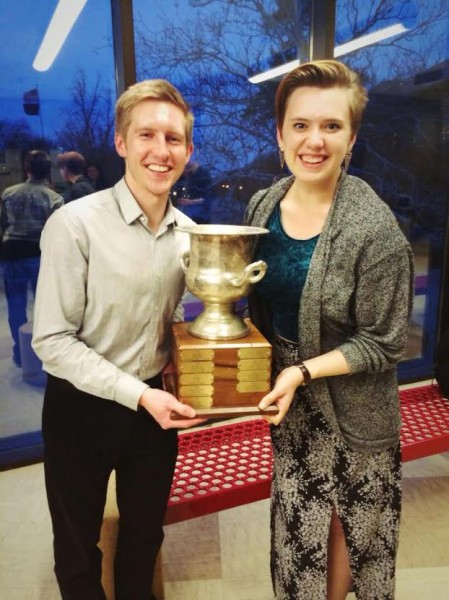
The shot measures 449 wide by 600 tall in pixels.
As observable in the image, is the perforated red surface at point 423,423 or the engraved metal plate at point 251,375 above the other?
the engraved metal plate at point 251,375

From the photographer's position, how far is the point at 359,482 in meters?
1.37

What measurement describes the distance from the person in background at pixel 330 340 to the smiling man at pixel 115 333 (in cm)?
25

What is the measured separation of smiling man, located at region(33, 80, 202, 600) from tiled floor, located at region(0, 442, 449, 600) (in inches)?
9.7

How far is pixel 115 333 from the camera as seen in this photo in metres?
1.29

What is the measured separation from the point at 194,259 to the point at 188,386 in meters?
0.28

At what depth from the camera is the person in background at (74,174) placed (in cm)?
263

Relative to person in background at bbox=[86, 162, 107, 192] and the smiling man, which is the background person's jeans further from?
the smiling man

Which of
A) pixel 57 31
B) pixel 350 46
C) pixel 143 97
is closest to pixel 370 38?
pixel 350 46

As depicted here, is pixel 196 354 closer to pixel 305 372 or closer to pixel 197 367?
pixel 197 367

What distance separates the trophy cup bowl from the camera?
46.3 inches

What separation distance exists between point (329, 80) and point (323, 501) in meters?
1.01

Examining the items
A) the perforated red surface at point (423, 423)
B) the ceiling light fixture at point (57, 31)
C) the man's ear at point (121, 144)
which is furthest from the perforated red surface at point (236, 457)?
the ceiling light fixture at point (57, 31)

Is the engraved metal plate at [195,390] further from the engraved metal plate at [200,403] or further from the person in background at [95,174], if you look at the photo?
the person in background at [95,174]

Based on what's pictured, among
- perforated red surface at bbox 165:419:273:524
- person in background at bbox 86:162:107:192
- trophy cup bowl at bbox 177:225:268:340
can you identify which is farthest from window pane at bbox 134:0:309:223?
trophy cup bowl at bbox 177:225:268:340
